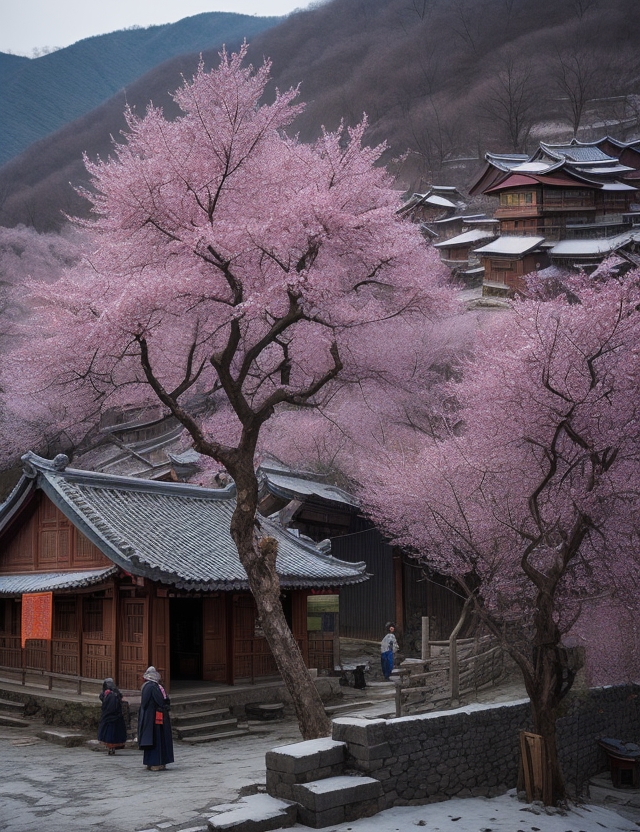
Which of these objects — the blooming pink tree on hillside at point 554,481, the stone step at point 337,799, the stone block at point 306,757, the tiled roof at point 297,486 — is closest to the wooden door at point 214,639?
the blooming pink tree on hillside at point 554,481

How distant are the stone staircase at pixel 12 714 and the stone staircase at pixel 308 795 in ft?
31.0

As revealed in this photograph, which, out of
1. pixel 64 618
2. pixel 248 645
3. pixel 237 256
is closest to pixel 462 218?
pixel 248 645

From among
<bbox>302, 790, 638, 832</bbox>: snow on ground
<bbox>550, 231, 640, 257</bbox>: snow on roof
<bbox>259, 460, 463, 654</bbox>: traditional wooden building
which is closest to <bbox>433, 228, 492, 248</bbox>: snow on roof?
<bbox>550, 231, 640, 257</bbox>: snow on roof

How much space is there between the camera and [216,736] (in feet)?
53.3

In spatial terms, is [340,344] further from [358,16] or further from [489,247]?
[358,16]

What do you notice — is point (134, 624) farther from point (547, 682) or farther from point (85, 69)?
point (85, 69)

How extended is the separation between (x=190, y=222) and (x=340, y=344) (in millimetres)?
4084

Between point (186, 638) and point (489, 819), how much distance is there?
10.7 m

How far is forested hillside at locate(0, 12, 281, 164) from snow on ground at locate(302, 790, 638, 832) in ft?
448

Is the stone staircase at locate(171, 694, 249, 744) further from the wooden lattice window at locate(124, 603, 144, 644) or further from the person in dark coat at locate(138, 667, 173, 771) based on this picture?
the person in dark coat at locate(138, 667, 173, 771)

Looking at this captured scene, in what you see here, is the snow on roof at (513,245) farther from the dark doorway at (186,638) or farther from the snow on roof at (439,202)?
the dark doorway at (186,638)

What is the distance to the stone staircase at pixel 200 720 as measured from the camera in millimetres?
16141

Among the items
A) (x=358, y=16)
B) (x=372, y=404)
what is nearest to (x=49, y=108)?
(x=358, y=16)

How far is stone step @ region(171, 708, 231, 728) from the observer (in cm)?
1630
